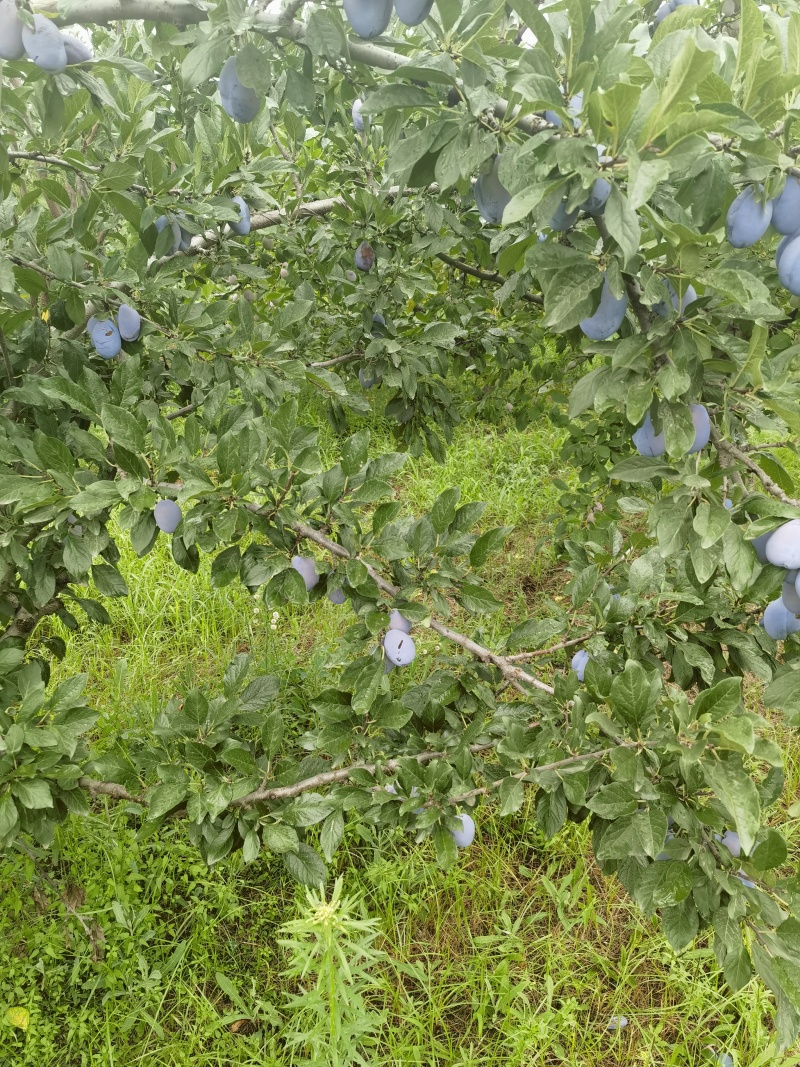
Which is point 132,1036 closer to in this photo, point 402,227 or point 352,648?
point 352,648

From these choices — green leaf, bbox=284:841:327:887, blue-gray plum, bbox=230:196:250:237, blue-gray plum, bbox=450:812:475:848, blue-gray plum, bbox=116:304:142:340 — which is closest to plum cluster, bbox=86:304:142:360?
blue-gray plum, bbox=116:304:142:340

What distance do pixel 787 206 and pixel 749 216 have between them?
0.05 metres

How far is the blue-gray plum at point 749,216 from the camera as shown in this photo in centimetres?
72

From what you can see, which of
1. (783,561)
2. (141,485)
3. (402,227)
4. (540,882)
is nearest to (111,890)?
(540,882)

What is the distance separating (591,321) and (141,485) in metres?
0.60

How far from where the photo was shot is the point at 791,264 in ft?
2.54

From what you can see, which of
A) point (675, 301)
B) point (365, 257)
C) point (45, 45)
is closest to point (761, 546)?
point (675, 301)

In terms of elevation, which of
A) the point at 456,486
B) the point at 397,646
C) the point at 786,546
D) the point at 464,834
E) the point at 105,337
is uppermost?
the point at 786,546

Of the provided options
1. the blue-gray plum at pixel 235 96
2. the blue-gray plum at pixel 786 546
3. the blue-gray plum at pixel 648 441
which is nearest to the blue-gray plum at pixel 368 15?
the blue-gray plum at pixel 235 96

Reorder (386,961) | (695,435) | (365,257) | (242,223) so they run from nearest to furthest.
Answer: (695,435), (242,223), (386,961), (365,257)

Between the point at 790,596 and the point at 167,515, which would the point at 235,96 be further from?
the point at 790,596

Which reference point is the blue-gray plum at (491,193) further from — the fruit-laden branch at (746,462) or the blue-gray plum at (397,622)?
the blue-gray plum at (397,622)

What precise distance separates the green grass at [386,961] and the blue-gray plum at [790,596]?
966 mm

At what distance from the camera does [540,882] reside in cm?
190
